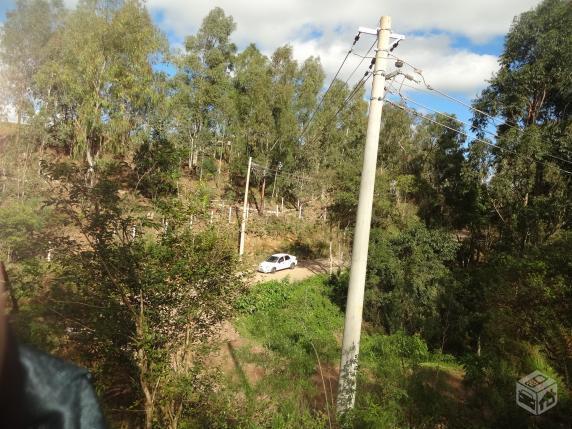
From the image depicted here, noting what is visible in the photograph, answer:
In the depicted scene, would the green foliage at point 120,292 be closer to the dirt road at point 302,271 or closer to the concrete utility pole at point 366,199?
the concrete utility pole at point 366,199

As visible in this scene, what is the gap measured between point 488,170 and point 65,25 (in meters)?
18.1

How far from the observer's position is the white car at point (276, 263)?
19.3 meters

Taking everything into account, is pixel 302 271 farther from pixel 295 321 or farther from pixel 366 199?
pixel 366 199

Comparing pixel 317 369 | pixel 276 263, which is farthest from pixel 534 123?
pixel 276 263

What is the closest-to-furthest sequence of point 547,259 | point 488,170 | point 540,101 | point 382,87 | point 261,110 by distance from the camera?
point 382,87, point 547,259, point 540,101, point 488,170, point 261,110

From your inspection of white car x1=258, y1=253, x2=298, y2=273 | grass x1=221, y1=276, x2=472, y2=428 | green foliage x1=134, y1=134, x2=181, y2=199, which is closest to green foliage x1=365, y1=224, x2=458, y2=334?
grass x1=221, y1=276, x2=472, y2=428

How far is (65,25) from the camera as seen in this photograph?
1581 centimetres

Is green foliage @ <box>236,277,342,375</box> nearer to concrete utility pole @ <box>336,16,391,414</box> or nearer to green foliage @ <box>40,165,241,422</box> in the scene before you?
concrete utility pole @ <box>336,16,391,414</box>

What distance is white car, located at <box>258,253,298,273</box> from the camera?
19312mm

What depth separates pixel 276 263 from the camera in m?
19.7

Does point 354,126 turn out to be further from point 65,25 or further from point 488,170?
point 65,25

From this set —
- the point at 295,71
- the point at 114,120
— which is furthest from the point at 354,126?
the point at 114,120

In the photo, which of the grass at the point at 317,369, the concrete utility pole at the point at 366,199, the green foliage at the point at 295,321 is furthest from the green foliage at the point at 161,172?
the green foliage at the point at 295,321

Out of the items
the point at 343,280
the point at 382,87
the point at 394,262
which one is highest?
the point at 382,87
